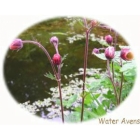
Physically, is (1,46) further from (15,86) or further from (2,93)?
(15,86)

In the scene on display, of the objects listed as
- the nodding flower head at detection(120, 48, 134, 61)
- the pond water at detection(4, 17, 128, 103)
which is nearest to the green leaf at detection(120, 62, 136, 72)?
the nodding flower head at detection(120, 48, 134, 61)

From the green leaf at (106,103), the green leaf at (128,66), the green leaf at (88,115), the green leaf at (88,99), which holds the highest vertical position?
the green leaf at (128,66)

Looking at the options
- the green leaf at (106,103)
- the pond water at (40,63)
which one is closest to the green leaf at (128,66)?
the green leaf at (106,103)

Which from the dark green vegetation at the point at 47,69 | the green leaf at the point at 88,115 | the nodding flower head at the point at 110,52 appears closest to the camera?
the nodding flower head at the point at 110,52

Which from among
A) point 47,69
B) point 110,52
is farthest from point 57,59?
point 47,69

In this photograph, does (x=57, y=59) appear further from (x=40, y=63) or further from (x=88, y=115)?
(x=40, y=63)

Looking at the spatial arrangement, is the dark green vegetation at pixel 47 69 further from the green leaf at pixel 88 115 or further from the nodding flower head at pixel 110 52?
the nodding flower head at pixel 110 52

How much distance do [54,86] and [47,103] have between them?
66 millimetres

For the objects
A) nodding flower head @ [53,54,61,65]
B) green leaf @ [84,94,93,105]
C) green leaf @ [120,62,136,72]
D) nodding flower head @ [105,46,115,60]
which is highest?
nodding flower head @ [105,46,115,60]

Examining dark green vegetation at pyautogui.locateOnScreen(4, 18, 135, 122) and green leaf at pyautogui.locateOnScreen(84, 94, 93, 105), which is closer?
green leaf at pyautogui.locateOnScreen(84, 94, 93, 105)

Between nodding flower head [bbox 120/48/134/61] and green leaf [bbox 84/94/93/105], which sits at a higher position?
nodding flower head [bbox 120/48/134/61]

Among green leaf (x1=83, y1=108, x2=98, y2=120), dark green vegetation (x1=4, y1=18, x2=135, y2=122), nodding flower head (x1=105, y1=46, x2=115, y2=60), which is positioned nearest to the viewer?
nodding flower head (x1=105, y1=46, x2=115, y2=60)

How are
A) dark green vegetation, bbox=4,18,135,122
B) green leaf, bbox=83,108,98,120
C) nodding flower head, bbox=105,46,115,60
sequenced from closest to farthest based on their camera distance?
1. nodding flower head, bbox=105,46,115,60
2. green leaf, bbox=83,108,98,120
3. dark green vegetation, bbox=4,18,135,122

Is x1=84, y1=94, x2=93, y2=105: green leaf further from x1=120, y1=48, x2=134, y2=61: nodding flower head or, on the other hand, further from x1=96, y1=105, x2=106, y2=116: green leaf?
x1=120, y1=48, x2=134, y2=61: nodding flower head
